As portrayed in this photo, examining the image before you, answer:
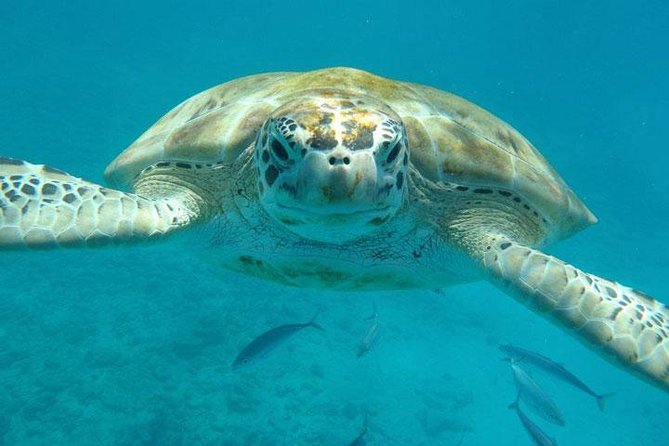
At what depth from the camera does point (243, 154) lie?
10.8ft

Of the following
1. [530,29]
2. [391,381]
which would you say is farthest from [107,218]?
[530,29]

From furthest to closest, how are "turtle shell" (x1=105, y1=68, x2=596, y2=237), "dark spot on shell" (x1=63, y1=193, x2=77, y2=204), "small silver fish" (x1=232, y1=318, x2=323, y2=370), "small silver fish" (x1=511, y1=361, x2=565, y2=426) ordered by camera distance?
"small silver fish" (x1=511, y1=361, x2=565, y2=426) → "small silver fish" (x1=232, y1=318, x2=323, y2=370) → "turtle shell" (x1=105, y1=68, x2=596, y2=237) → "dark spot on shell" (x1=63, y1=193, x2=77, y2=204)

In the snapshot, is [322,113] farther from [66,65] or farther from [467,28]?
[467,28]

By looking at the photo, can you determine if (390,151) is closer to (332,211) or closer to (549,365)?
(332,211)

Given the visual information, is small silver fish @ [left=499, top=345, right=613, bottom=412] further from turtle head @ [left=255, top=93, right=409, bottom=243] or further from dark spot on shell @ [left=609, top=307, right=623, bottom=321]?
turtle head @ [left=255, top=93, right=409, bottom=243]

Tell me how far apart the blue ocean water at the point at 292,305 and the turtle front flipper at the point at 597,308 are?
9.95ft

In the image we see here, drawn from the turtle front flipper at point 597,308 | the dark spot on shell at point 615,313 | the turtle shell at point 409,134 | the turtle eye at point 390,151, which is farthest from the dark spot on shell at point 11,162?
the dark spot on shell at point 615,313

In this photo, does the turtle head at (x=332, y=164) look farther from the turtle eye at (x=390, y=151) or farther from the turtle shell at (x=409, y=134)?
the turtle shell at (x=409, y=134)

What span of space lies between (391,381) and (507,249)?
366 inches

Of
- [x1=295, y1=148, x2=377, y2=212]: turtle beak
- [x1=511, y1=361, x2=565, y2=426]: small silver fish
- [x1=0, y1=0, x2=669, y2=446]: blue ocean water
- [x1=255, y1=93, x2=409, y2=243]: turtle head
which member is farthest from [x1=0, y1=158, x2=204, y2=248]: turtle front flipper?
[x1=511, y1=361, x2=565, y2=426]: small silver fish

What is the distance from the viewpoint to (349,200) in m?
2.36

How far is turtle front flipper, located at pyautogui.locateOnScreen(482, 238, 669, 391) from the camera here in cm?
258

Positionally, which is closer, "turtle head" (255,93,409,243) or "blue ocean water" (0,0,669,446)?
"turtle head" (255,93,409,243)

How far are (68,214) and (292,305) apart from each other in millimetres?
8827
